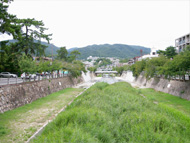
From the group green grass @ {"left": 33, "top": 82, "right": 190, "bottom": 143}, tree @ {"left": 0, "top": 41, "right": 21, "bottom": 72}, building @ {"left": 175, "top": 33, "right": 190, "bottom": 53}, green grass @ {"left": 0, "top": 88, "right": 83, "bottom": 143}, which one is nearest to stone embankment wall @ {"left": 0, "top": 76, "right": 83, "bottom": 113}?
green grass @ {"left": 0, "top": 88, "right": 83, "bottom": 143}

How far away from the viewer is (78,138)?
6680 millimetres

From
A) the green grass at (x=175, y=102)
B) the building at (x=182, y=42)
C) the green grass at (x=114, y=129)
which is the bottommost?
the green grass at (x=175, y=102)

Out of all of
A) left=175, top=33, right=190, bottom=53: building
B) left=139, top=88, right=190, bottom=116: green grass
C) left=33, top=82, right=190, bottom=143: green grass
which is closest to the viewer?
A: left=33, top=82, right=190, bottom=143: green grass

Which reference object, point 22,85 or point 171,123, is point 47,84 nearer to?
point 22,85

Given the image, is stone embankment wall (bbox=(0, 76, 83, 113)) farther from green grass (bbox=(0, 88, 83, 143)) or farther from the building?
the building

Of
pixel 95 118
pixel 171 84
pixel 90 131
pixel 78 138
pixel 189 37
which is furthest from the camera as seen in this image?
pixel 189 37

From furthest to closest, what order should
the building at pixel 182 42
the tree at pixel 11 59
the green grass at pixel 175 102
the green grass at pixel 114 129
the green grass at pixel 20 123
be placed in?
1. the building at pixel 182 42
2. the tree at pixel 11 59
3. the green grass at pixel 175 102
4. the green grass at pixel 20 123
5. the green grass at pixel 114 129

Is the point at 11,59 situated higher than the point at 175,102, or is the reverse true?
the point at 11,59

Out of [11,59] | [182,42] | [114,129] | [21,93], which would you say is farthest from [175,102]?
[182,42]

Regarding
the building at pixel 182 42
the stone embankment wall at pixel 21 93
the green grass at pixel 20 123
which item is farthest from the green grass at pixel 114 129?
the building at pixel 182 42

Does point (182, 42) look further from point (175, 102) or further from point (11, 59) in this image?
point (11, 59)

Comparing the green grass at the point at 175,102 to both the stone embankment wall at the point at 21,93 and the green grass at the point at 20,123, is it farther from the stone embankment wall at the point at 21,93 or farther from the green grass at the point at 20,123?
the stone embankment wall at the point at 21,93

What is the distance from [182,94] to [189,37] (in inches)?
1378

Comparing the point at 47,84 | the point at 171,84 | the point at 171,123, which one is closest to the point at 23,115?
the point at 171,123
